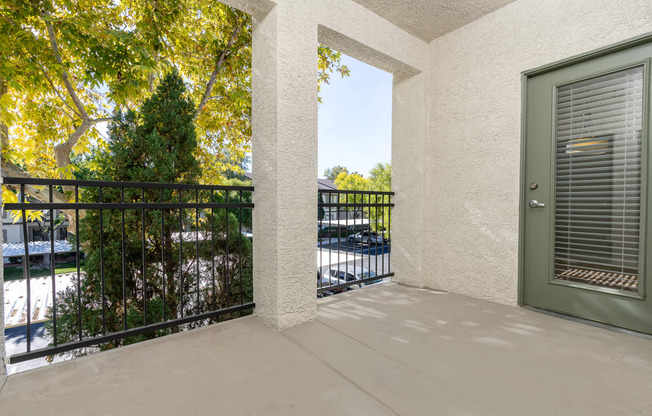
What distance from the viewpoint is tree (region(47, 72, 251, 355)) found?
2.98 metres

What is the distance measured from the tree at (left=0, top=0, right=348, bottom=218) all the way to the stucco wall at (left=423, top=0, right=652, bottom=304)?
2.61 metres

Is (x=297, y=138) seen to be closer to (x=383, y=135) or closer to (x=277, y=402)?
(x=277, y=402)

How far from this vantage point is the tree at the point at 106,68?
9.86 ft

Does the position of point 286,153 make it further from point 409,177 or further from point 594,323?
point 594,323

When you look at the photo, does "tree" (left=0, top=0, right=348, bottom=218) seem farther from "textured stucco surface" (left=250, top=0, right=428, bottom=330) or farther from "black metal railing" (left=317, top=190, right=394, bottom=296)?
"black metal railing" (left=317, top=190, right=394, bottom=296)

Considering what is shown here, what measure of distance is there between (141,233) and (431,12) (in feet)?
11.8

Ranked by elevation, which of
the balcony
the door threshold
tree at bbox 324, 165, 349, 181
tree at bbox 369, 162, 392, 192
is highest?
tree at bbox 324, 165, 349, 181

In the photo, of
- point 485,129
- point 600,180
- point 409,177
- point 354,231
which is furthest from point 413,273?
point 600,180

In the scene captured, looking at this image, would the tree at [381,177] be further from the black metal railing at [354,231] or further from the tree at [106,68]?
the tree at [106,68]

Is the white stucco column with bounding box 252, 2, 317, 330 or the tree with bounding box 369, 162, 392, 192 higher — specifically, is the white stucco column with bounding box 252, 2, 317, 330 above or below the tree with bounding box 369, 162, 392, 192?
below

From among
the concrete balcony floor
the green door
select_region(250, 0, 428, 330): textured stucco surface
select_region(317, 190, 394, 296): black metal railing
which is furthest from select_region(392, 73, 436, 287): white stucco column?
select_region(250, 0, 428, 330): textured stucco surface

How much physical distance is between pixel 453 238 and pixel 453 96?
1439mm

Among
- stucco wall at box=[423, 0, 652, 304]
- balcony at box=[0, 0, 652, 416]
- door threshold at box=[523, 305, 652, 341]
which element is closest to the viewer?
balcony at box=[0, 0, 652, 416]

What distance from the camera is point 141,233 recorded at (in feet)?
10.3
